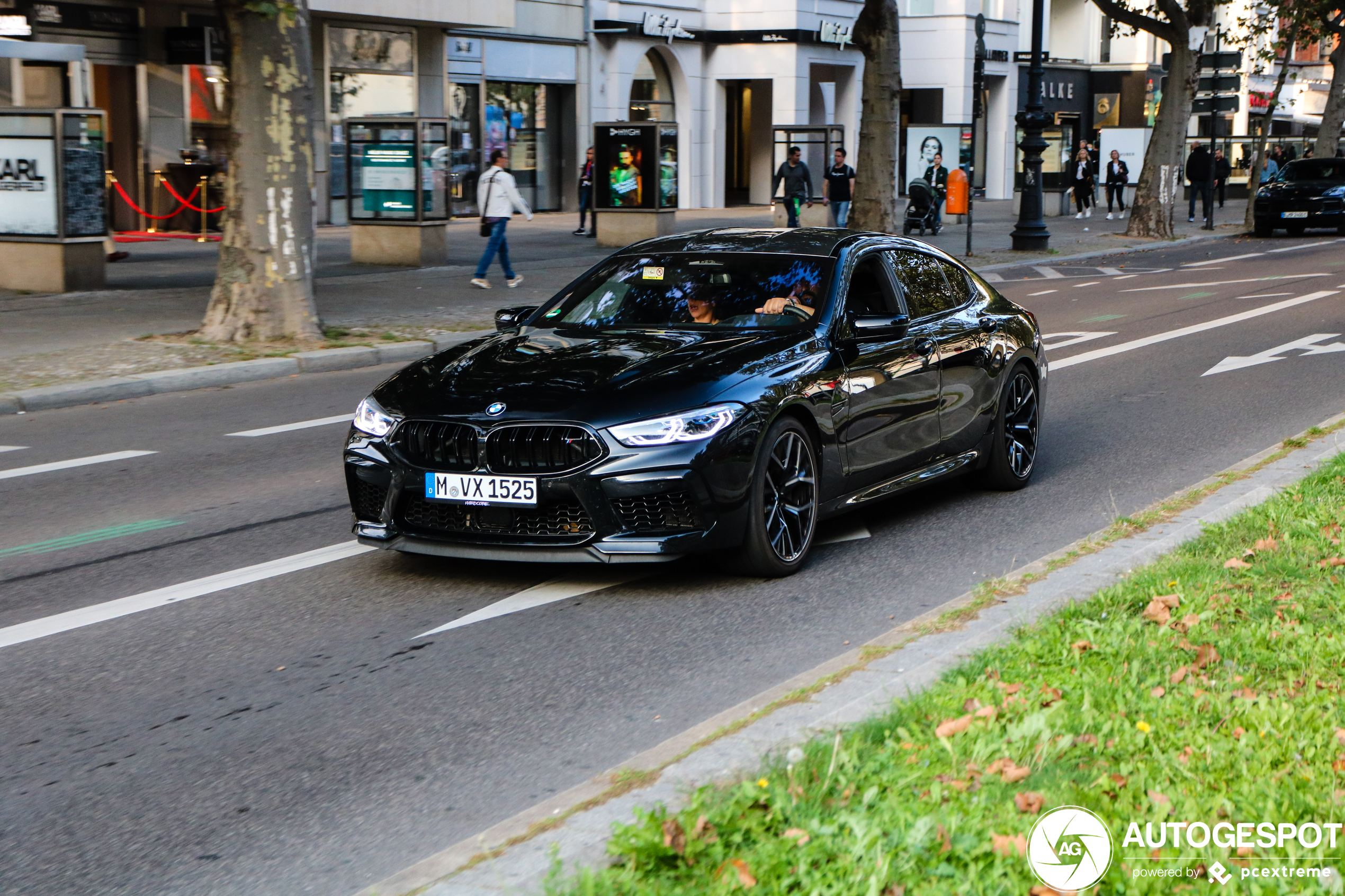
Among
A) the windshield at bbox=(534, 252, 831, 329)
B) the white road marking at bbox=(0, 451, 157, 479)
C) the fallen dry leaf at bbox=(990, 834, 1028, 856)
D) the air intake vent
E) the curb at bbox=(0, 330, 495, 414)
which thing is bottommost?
the white road marking at bbox=(0, 451, 157, 479)

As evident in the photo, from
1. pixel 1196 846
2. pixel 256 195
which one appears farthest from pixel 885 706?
pixel 256 195

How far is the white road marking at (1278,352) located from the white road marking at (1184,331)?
1098mm

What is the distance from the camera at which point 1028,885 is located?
3.33m

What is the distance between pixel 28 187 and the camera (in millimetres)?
18156

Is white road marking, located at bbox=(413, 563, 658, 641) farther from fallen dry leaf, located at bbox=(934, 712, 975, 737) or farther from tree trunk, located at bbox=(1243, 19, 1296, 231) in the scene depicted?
tree trunk, located at bbox=(1243, 19, 1296, 231)

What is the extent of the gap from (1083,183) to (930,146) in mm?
7137

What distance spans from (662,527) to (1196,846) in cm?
307

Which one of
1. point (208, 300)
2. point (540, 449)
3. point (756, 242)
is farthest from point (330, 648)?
point (208, 300)

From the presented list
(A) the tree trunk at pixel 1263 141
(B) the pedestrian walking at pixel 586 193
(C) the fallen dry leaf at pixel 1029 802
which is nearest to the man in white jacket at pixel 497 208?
(B) the pedestrian walking at pixel 586 193

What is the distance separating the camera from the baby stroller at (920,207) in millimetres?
32719

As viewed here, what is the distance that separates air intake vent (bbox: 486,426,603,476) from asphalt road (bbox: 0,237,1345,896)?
0.56m

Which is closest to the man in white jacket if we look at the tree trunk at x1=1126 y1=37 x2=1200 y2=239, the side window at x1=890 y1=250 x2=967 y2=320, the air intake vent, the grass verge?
the side window at x1=890 y1=250 x2=967 y2=320

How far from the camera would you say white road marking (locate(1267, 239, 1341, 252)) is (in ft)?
107

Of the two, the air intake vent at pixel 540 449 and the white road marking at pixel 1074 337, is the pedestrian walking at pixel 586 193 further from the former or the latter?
the air intake vent at pixel 540 449
